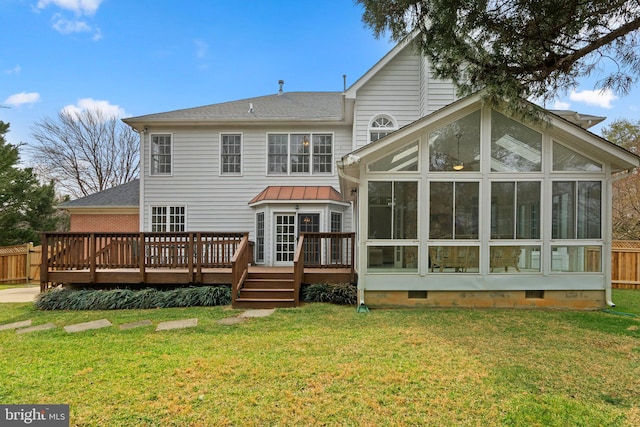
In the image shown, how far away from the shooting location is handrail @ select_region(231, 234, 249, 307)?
22.6ft

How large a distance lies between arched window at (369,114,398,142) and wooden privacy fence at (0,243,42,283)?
12.7m

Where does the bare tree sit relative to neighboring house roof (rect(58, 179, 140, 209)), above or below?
above

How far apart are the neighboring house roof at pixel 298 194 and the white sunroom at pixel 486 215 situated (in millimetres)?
3985

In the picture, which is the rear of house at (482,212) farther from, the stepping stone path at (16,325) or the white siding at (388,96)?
the stepping stone path at (16,325)

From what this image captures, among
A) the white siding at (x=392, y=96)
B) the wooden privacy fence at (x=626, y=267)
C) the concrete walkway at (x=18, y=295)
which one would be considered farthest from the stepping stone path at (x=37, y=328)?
the wooden privacy fence at (x=626, y=267)

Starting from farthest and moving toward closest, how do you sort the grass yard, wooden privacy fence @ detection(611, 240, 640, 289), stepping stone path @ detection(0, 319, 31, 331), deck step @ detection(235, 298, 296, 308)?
wooden privacy fence @ detection(611, 240, 640, 289)
deck step @ detection(235, 298, 296, 308)
stepping stone path @ detection(0, 319, 31, 331)
the grass yard

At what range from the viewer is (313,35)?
57.0 feet

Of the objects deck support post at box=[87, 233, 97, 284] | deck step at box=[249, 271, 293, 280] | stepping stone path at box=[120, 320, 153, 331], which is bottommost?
stepping stone path at box=[120, 320, 153, 331]

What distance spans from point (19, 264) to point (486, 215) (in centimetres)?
1574

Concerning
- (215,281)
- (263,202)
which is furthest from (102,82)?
(215,281)

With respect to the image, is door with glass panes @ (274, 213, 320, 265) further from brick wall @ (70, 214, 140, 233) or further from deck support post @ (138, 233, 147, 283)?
brick wall @ (70, 214, 140, 233)

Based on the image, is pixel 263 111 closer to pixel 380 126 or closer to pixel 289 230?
pixel 380 126

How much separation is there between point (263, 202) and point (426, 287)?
5.91 m

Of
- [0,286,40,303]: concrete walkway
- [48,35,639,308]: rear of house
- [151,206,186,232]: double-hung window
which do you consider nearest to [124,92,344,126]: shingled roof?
[151,206,186,232]: double-hung window
